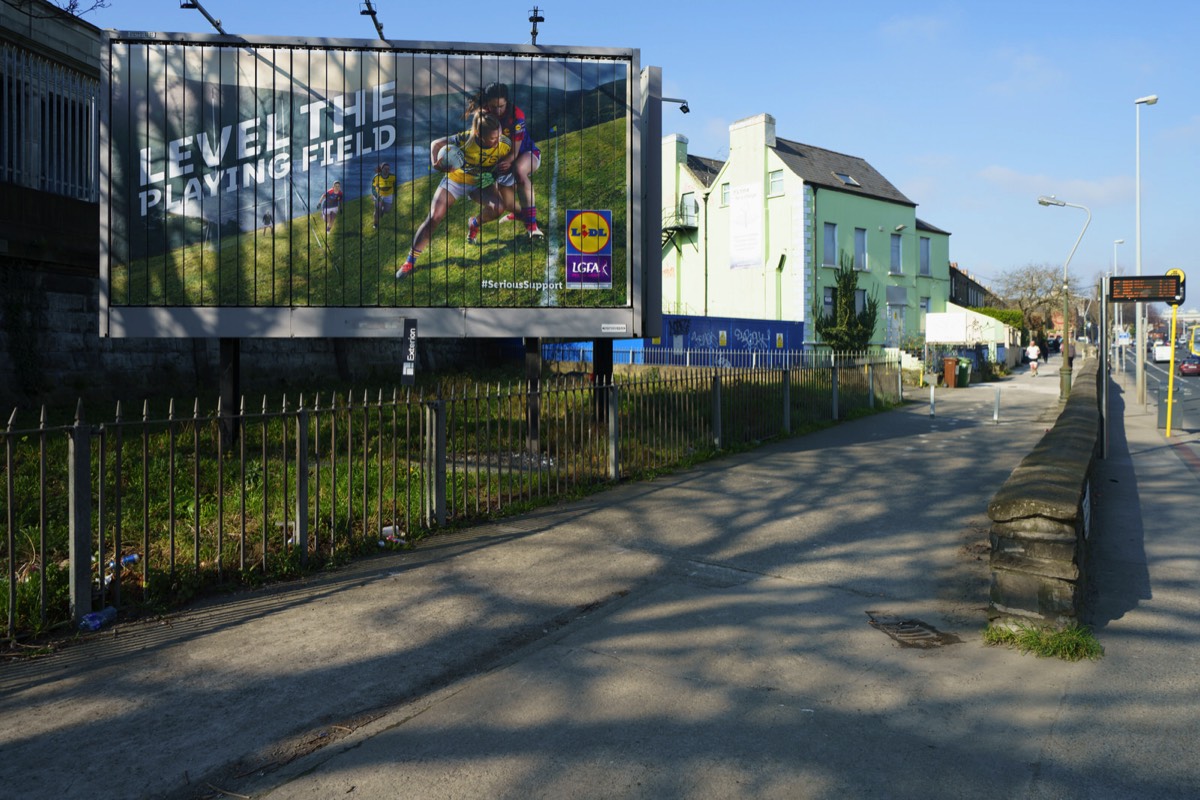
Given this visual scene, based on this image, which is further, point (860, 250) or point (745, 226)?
point (860, 250)

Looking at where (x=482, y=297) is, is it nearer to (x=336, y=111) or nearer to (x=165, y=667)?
(x=336, y=111)

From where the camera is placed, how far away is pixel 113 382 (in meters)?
14.3

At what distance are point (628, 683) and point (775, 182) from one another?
39.4m

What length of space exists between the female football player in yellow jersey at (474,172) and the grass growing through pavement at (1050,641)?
324 inches

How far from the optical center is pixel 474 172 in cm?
1164

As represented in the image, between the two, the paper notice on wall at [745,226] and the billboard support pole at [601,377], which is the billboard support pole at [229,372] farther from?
the paper notice on wall at [745,226]

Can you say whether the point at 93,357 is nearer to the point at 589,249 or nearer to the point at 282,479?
the point at 282,479

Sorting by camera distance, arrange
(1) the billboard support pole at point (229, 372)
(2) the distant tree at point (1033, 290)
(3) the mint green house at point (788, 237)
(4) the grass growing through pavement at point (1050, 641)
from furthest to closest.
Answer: (2) the distant tree at point (1033, 290), (3) the mint green house at point (788, 237), (1) the billboard support pole at point (229, 372), (4) the grass growing through pavement at point (1050, 641)

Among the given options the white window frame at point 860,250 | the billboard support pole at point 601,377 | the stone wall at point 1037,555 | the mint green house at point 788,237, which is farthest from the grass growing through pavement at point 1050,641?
the white window frame at point 860,250

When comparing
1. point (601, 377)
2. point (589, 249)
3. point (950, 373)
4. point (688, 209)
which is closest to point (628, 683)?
point (601, 377)

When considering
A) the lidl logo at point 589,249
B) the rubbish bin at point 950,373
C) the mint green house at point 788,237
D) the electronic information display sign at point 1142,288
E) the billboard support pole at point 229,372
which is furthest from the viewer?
the mint green house at point 788,237

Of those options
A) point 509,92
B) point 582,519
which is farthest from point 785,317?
point 582,519

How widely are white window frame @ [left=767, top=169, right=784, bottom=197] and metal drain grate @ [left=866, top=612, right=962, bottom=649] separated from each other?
37.2 meters

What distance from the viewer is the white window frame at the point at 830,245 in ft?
135
